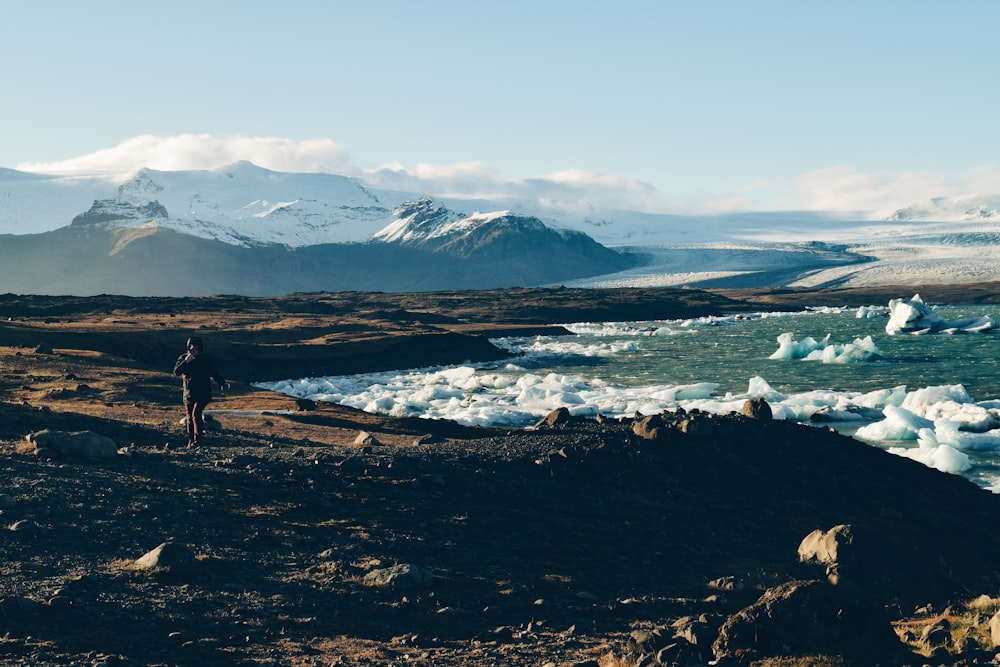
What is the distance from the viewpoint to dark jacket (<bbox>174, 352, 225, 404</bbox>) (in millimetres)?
20156

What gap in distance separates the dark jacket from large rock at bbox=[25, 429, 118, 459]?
8.38 feet

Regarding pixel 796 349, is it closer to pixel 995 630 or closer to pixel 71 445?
pixel 71 445

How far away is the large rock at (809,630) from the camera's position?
35.0ft

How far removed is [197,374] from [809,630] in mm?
13535

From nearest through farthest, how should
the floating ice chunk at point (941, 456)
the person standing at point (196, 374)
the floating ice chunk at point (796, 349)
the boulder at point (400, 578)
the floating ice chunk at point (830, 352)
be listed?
the boulder at point (400, 578) < the person standing at point (196, 374) < the floating ice chunk at point (941, 456) < the floating ice chunk at point (830, 352) < the floating ice chunk at point (796, 349)

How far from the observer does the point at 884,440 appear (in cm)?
3616

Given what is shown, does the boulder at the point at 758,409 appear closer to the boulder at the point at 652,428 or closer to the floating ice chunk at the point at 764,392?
the boulder at the point at 652,428

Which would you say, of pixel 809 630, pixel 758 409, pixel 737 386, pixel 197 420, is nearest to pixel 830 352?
pixel 737 386

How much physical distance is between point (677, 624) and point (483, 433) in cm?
2338

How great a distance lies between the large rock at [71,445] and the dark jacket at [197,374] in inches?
101

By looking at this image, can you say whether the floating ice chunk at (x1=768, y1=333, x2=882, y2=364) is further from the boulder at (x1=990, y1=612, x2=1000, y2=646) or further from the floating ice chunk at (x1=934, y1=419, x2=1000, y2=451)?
the boulder at (x1=990, y1=612, x2=1000, y2=646)

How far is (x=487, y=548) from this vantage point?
49.3 ft

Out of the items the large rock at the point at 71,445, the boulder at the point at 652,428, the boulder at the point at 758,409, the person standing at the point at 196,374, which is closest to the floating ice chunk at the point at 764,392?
the boulder at the point at 758,409

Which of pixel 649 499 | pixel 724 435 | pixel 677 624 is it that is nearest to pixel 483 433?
pixel 724 435
